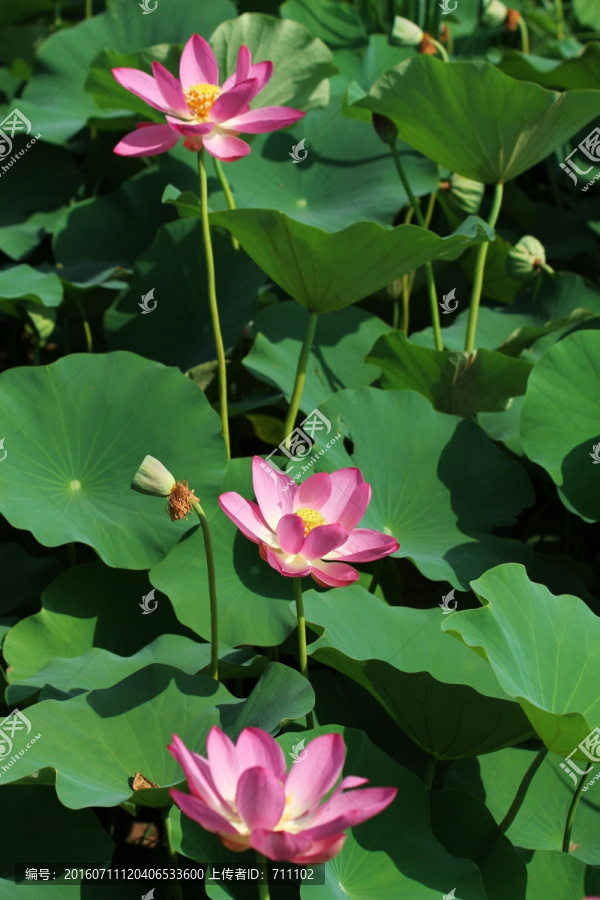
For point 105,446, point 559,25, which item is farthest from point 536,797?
point 559,25

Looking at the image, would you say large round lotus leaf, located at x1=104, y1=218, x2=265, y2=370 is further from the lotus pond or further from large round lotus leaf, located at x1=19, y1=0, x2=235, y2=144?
large round lotus leaf, located at x1=19, y1=0, x2=235, y2=144

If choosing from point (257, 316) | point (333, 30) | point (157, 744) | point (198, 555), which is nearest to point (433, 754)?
point (157, 744)

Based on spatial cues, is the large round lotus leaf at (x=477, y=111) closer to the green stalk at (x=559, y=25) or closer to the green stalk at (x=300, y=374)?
the green stalk at (x=300, y=374)

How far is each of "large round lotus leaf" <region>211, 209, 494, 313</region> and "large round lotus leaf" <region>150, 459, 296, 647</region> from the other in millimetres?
364

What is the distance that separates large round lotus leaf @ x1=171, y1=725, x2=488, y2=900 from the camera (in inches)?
36.8

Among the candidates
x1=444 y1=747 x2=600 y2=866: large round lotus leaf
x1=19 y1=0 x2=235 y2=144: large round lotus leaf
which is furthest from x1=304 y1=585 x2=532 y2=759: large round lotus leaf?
x1=19 y1=0 x2=235 y2=144: large round lotus leaf

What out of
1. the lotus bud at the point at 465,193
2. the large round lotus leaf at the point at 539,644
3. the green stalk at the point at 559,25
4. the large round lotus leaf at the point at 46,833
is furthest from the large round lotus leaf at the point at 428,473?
the green stalk at the point at 559,25

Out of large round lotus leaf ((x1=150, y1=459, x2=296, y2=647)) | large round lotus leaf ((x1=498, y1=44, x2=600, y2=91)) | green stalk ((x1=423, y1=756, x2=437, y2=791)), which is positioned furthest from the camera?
large round lotus leaf ((x1=498, y1=44, x2=600, y2=91))

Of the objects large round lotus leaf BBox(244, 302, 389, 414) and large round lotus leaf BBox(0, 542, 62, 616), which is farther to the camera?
large round lotus leaf BBox(244, 302, 389, 414)

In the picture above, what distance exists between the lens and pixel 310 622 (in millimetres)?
1104

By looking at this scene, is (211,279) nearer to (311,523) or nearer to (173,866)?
(311,523)

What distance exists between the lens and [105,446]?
1407 mm

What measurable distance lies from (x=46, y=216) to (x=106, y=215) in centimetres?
27

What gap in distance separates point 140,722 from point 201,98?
3.12 ft
